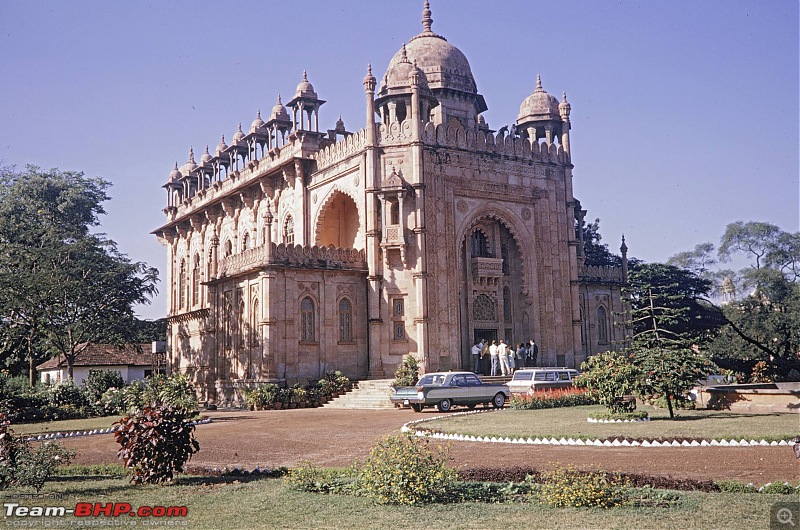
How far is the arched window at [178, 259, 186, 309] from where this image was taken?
5450 cm

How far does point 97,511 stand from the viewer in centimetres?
938

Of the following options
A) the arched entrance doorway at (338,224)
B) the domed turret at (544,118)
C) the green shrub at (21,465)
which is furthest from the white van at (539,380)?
the green shrub at (21,465)

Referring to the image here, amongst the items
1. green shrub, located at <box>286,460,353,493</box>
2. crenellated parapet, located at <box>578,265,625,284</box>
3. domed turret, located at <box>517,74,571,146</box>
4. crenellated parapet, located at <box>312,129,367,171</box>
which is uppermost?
domed turret, located at <box>517,74,571,146</box>

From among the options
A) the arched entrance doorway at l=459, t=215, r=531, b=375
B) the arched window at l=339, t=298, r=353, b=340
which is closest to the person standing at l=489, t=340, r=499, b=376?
the arched entrance doorway at l=459, t=215, r=531, b=375

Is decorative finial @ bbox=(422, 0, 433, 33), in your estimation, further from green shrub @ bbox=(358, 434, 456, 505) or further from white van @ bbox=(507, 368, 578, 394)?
green shrub @ bbox=(358, 434, 456, 505)

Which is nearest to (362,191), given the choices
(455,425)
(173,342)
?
(455,425)

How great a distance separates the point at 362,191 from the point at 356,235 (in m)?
3.67

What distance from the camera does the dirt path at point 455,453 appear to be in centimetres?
1117

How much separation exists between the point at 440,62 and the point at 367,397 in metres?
18.5

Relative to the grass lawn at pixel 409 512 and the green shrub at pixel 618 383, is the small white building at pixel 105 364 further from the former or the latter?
the grass lawn at pixel 409 512

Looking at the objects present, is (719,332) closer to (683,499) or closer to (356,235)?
(356,235)

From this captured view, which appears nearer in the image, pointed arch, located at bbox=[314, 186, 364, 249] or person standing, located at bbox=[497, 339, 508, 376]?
person standing, located at bbox=[497, 339, 508, 376]

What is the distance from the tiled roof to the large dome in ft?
80.3

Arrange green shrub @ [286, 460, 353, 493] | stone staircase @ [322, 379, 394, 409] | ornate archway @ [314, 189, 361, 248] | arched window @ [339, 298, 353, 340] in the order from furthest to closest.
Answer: ornate archway @ [314, 189, 361, 248] < arched window @ [339, 298, 353, 340] < stone staircase @ [322, 379, 394, 409] < green shrub @ [286, 460, 353, 493]
